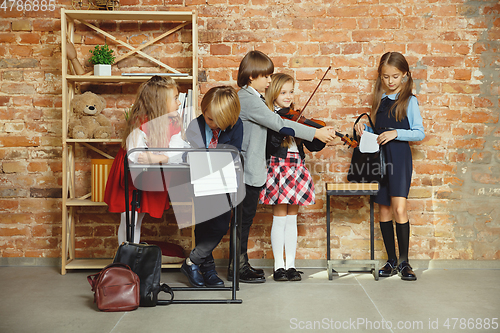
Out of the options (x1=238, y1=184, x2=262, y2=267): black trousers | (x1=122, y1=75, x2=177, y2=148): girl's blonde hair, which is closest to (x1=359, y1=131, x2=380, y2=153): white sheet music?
(x1=238, y1=184, x2=262, y2=267): black trousers

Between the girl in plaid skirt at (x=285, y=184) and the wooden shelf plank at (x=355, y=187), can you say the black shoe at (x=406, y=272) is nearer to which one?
the wooden shelf plank at (x=355, y=187)

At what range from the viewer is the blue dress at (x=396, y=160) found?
2.53 metres

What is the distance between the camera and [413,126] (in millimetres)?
2529

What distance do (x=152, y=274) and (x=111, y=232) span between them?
0.99 meters

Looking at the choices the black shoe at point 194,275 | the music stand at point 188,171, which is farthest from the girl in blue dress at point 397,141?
the black shoe at point 194,275

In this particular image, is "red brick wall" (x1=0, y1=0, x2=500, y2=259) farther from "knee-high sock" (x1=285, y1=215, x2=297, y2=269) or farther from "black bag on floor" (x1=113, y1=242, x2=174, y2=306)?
"black bag on floor" (x1=113, y1=242, x2=174, y2=306)

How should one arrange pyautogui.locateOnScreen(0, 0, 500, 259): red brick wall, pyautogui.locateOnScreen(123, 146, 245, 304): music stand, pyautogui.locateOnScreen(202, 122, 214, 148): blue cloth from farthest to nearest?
pyautogui.locateOnScreen(0, 0, 500, 259): red brick wall
pyautogui.locateOnScreen(202, 122, 214, 148): blue cloth
pyautogui.locateOnScreen(123, 146, 245, 304): music stand

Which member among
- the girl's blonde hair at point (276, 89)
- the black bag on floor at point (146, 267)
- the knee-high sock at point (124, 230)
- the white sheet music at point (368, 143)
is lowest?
the black bag on floor at point (146, 267)

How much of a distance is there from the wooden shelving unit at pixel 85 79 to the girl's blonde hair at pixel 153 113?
28cm

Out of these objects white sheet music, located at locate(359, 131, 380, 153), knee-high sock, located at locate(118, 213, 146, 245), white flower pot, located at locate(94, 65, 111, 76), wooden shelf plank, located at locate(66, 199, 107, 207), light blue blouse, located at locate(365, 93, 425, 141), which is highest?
white flower pot, located at locate(94, 65, 111, 76)

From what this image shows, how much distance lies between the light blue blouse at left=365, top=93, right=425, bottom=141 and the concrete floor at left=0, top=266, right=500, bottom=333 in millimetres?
877

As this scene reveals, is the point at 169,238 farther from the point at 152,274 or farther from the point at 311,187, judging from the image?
the point at 311,187

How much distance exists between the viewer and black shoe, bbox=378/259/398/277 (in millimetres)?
2502

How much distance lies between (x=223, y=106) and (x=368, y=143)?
3.33 ft
